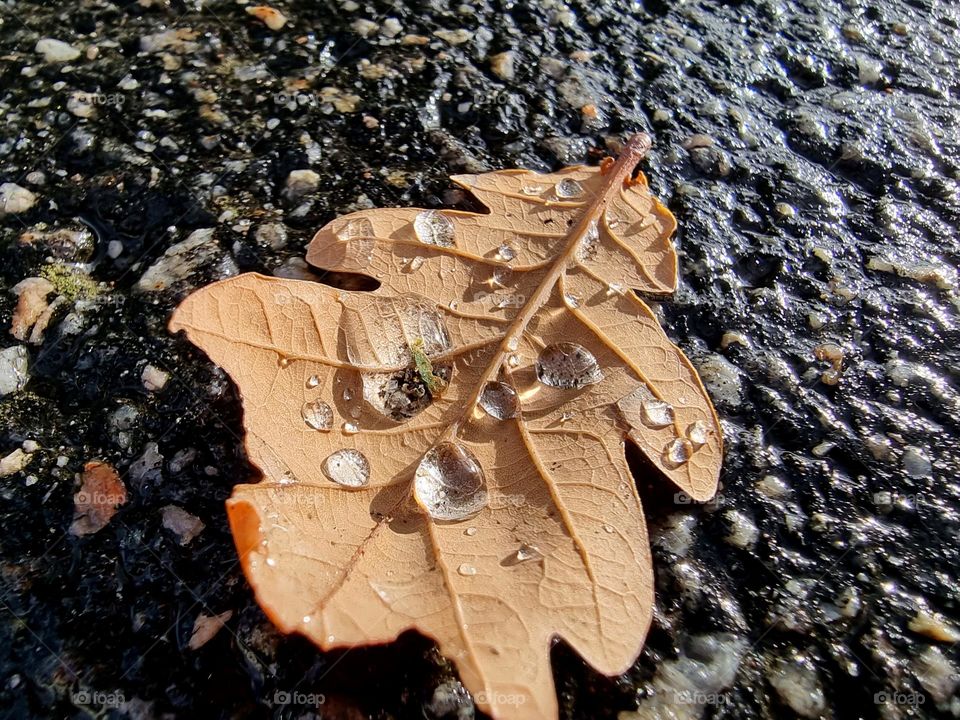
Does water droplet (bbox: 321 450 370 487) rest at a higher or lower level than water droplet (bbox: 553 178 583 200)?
lower

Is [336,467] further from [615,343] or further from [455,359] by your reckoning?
[615,343]

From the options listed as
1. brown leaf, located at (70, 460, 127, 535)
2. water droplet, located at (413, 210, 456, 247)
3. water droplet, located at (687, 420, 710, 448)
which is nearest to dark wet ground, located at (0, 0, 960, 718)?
brown leaf, located at (70, 460, 127, 535)

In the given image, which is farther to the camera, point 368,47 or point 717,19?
point 717,19

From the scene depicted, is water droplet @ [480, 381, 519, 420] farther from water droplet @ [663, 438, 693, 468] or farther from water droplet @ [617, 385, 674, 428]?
water droplet @ [663, 438, 693, 468]

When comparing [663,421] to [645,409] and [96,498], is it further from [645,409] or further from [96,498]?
[96,498]

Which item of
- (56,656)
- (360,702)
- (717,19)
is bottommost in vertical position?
(56,656)

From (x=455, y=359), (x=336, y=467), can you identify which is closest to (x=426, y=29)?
(x=455, y=359)
